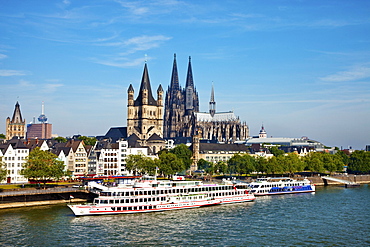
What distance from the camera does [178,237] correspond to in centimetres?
5566

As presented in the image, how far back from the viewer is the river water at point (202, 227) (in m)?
53.7

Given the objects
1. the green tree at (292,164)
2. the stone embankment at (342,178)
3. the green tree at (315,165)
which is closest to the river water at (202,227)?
the stone embankment at (342,178)

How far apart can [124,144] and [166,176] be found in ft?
55.3

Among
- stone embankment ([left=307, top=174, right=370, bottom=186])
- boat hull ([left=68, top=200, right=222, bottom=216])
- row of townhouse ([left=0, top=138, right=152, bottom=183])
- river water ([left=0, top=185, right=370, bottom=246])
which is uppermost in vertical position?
row of townhouse ([left=0, top=138, right=152, bottom=183])

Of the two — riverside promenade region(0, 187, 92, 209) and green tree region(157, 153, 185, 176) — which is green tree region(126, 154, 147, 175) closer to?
green tree region(157, 153, 185, 176)

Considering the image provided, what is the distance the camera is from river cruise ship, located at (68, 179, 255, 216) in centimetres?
7256

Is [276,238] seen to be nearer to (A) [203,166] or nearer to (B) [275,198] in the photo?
(B) [275,198]

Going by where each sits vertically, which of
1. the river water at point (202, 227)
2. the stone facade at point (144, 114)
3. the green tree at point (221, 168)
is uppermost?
the stone facade at point (144, 114)

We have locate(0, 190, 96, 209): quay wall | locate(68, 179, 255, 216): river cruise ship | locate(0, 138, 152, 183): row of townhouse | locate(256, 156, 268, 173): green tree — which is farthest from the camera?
locate(256, 156, 268, 173): green tree

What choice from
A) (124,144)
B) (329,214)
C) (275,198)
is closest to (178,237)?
(329,214)

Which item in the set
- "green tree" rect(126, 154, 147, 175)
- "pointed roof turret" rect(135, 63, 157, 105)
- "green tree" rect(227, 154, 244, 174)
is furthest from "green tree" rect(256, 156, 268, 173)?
"pointed roof turret" rect(135, 63, 157, 105)

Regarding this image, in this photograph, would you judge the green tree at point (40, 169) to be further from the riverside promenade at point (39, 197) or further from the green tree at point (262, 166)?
the green tree at point (262, 166)

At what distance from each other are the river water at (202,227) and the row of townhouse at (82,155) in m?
38.8

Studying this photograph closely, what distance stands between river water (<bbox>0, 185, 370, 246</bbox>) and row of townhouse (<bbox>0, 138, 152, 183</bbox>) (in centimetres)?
3877
